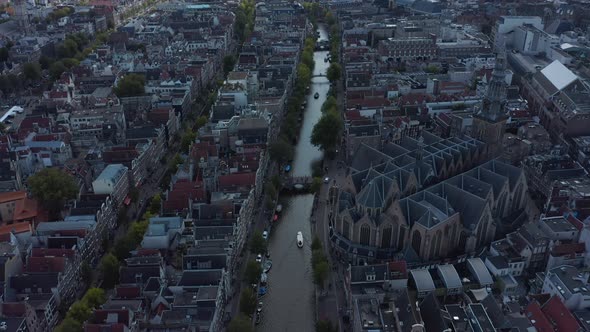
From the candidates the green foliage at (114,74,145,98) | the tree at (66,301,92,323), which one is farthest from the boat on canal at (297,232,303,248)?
the green foliage at (114,74,145,98)

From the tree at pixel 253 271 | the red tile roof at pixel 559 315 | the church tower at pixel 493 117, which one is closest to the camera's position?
the red tile roof at pixel 559 315

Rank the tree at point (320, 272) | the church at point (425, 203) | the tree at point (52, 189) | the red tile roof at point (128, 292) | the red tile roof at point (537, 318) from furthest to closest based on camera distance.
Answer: the tree at point (52, 189)
the church at point (425, 203)
the tree at point (320, 272)
the red tile roof at point (128, 292)
the red tile roof at point (537, 318)

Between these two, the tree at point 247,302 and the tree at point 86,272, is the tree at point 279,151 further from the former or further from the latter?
the tree at point 86,272

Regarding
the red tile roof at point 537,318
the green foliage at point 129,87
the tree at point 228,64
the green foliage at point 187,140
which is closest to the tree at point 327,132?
the green foliage at point 187,140

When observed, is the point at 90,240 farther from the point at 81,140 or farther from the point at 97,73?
the point at 97,73

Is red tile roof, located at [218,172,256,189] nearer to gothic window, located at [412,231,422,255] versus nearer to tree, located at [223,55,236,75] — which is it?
gothic window, located at [412,231,422,255]

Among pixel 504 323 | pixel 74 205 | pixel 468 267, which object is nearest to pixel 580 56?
pixel 468 267

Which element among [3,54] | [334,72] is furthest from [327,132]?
[3,54]
